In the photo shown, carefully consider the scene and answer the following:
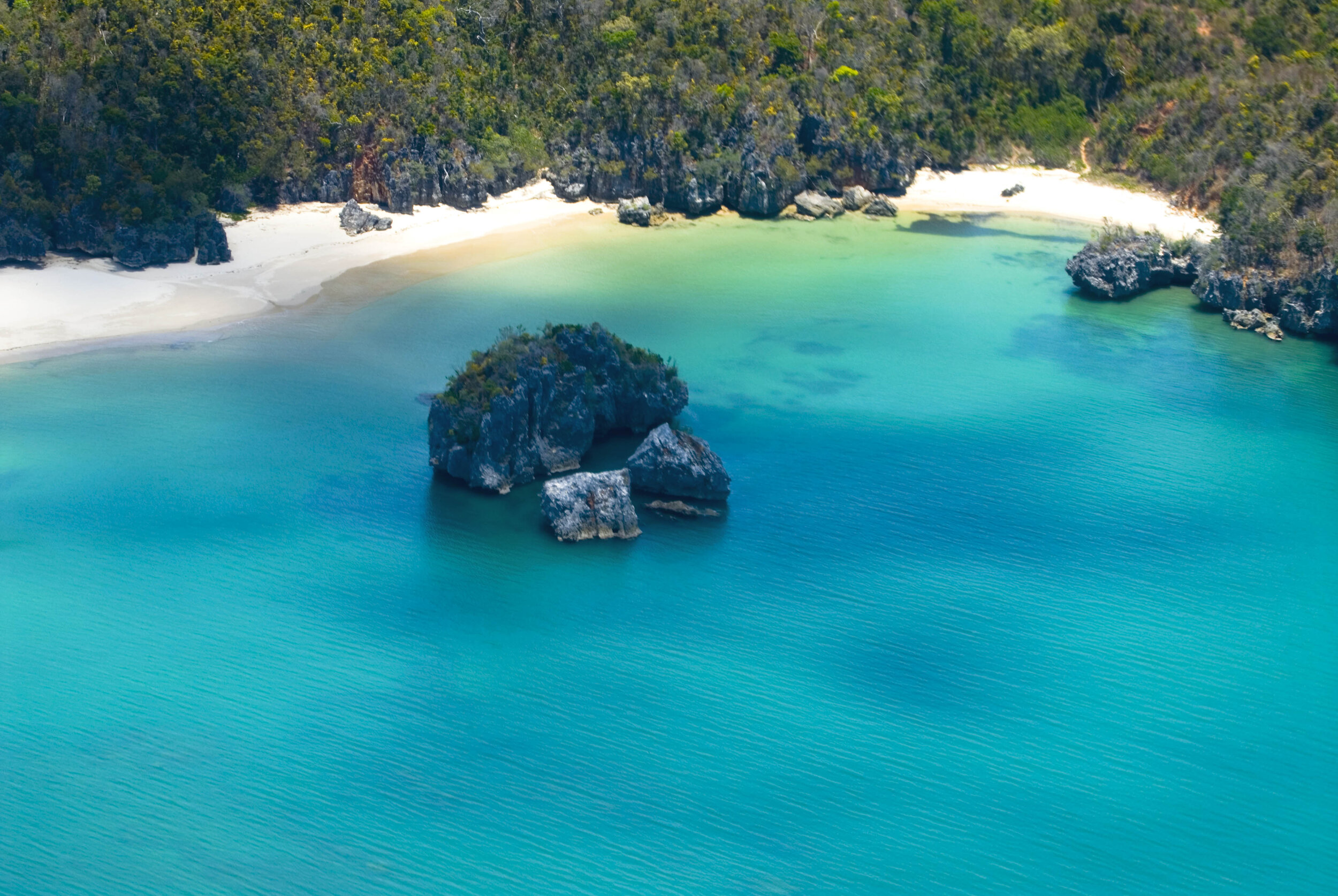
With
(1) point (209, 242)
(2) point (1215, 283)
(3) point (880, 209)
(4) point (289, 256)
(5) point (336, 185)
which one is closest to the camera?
(1) point (209, 242)

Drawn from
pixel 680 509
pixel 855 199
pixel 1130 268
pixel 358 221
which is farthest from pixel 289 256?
pixel 1130 268

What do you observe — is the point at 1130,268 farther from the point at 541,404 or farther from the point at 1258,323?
the point at 541,404

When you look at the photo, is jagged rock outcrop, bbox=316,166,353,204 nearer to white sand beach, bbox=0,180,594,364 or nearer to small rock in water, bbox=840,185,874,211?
white sand beach, bbox=0,180,594,364

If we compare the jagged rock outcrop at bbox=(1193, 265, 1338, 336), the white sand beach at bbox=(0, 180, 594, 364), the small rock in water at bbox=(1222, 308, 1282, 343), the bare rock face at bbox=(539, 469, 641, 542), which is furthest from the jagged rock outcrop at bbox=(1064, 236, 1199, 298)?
the bare rock face at bbox=(539, 469, 641, 542)

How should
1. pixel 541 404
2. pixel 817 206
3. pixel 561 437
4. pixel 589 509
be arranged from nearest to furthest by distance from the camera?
pixel 589 509
pixel 541 404
pixel 561 437
pixel 817 206

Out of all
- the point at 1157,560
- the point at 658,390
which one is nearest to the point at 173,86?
the point at 658,390

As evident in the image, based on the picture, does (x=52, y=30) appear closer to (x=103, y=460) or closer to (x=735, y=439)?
(x=103, y=460)

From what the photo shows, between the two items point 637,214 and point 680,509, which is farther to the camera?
point 637,214

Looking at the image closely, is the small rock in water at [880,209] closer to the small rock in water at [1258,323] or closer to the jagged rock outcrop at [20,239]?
the small rock in water at [1258,323]
